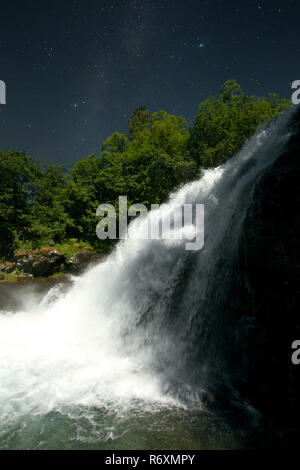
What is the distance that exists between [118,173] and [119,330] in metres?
14.9

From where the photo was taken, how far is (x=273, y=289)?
154 inches

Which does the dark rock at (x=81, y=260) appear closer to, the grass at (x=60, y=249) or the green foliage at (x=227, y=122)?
the grass at (x=60, y=249)

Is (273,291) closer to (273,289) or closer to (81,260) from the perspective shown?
(273,289)

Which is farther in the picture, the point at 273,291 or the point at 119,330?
the point at 119,330

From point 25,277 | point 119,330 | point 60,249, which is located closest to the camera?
point 119,330

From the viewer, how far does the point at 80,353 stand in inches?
266

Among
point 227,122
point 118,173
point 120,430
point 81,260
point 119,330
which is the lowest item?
point 120,430

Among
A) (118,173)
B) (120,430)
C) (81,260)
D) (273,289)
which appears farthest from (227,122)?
(120,430)

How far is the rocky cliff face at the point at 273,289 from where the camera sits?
12.2 ft

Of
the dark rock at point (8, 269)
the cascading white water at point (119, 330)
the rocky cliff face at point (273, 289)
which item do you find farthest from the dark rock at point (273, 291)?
the dark rock at point (8, 269)
